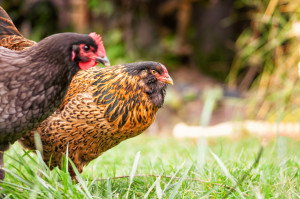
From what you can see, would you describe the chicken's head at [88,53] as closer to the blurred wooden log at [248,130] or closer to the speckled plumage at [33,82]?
the speckled plumage at [33,82]

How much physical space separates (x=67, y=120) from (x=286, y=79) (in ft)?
13.7

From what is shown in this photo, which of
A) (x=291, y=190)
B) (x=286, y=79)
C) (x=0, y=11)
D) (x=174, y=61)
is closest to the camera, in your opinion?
(x=291, y=190)

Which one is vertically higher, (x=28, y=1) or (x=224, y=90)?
(x=28, y=1)

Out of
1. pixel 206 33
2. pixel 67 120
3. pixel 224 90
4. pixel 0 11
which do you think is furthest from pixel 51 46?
pixel 206 33

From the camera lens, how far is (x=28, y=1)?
28.8ft

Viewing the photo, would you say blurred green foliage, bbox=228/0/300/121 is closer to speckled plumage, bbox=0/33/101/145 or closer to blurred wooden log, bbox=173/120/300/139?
blurred wooden log, bbox=173/120/300/139

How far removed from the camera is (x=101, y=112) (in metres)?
2.59

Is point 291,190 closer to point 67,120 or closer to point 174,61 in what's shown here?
point 67,120

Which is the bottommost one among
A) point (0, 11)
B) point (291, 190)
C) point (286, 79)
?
point (291, 190)

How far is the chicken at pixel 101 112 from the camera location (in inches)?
102

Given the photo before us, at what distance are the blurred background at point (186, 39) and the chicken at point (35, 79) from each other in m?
4.69

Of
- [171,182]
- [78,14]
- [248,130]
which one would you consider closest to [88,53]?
[171,182]

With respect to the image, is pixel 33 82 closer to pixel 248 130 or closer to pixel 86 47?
pixel 86 47

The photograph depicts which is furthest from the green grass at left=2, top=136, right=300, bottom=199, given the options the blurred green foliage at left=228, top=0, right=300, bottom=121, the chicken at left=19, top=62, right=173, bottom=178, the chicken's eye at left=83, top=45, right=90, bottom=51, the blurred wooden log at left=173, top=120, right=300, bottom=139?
the blurred wooden log at left=173, top=120, right=300, bottom=139
